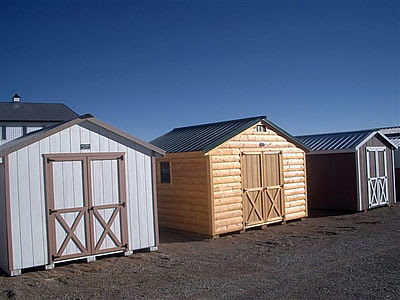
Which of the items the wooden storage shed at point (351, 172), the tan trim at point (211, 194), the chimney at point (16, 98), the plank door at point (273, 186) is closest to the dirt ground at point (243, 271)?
the tan trim at point (211, 194)

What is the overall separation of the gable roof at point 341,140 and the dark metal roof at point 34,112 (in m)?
23.7

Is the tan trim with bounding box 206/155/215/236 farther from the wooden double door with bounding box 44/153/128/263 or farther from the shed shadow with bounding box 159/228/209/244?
the wooden double door with bounding box 44/153/128/263

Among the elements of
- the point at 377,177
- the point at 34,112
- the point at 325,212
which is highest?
the point at 34,112

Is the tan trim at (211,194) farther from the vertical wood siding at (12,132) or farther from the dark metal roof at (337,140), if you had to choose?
the vertical wood siding at (12,132)

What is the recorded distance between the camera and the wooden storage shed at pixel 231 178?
11859 millimetres

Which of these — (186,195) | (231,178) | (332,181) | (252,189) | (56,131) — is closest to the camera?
(56,131)

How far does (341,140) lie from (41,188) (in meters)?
11.9

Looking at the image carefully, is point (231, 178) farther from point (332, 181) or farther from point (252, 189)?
point (332, 181)

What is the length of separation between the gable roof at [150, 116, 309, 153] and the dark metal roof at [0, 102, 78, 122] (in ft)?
73.7

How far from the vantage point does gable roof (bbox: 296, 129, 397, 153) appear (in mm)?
16141

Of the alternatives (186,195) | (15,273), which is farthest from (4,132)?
(15,273)

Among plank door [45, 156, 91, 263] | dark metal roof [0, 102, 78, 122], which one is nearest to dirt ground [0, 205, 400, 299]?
plank door [45, 156, 91, 263]

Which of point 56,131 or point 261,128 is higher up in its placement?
point 261,128

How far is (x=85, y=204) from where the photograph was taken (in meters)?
9.29
